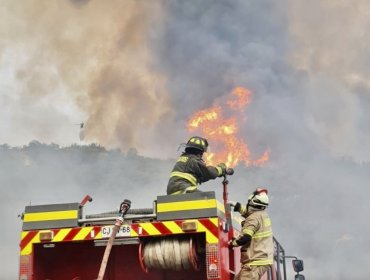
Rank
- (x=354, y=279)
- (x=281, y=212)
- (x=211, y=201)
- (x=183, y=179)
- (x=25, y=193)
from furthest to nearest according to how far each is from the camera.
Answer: (x=354, y=279) < (x=281, y=212) < (x=25, y=193) < (x=183, y=179) < (x=211, y=201)

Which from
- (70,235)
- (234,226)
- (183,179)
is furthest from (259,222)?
(70,235)

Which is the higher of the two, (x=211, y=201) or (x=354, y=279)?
(x=354, y=279)

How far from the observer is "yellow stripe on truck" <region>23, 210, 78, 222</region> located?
6594 millimetres

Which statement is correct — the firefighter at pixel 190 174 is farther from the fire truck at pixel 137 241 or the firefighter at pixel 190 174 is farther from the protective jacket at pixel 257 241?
the protective jacket at pixel 257 241

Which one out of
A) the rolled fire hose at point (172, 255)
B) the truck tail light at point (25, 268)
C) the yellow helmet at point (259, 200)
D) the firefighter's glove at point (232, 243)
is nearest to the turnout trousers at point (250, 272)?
the firefighter's glove at point (232, 243)

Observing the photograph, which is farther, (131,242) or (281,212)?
(281,212)

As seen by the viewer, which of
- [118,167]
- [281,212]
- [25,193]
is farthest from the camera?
[281,212]

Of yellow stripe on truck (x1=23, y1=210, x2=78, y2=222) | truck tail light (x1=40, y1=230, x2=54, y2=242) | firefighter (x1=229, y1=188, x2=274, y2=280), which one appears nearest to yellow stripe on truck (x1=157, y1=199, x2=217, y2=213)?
firefighter (x1=229, y1=188, x2=274, y2=280)

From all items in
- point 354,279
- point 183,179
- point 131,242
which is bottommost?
point 131,242

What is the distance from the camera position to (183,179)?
7.63 meters

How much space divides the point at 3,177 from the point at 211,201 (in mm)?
16024

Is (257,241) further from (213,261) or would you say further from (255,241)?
(213,261)

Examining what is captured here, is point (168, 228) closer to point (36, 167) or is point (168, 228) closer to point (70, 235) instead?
point (70, 235)

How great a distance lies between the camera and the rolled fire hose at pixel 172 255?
20.5 feet
